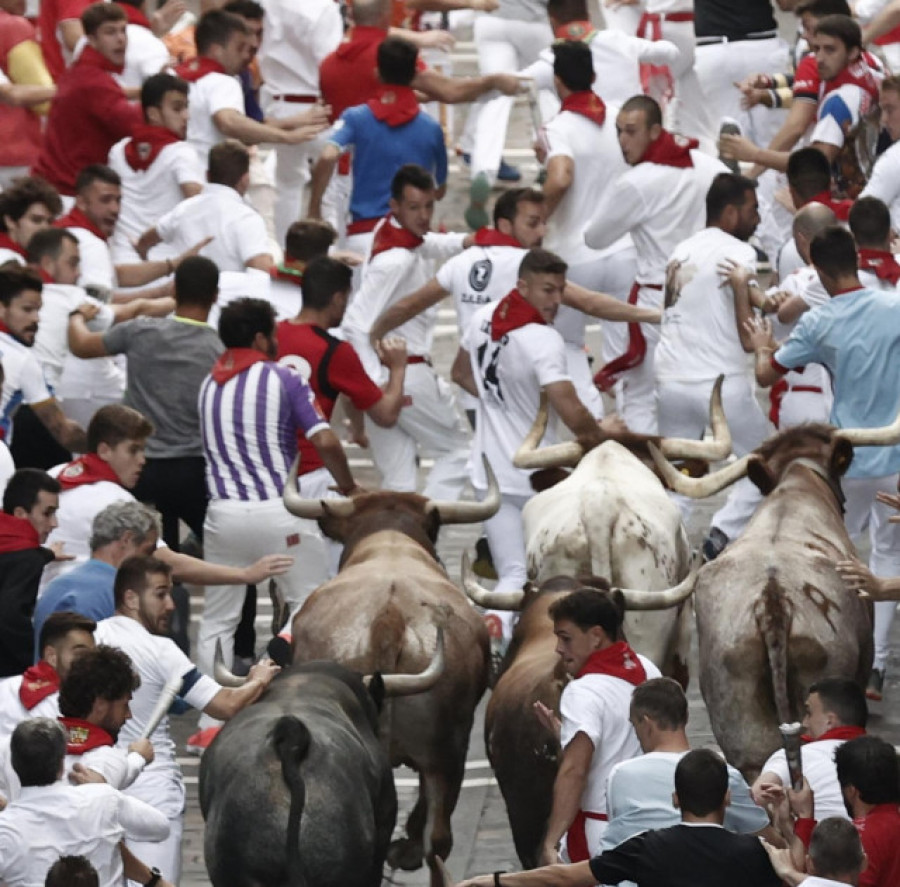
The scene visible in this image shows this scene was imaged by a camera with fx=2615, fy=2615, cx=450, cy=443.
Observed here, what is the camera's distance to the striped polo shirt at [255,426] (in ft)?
44.9

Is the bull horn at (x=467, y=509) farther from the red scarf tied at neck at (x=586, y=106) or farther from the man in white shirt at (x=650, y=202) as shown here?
the red scarf tied at neck at (x=586, y=106)

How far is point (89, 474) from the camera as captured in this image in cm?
1302

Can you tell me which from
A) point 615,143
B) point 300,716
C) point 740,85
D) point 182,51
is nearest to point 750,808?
point 300,716

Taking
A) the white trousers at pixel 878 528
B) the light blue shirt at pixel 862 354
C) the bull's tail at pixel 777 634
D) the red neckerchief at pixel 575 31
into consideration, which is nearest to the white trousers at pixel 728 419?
the white trousers at pixel 878 528

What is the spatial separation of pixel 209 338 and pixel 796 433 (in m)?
3.52

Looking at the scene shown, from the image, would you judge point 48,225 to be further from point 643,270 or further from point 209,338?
point 643,270

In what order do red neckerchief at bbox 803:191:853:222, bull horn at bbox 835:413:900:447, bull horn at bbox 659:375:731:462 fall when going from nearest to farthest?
bull horn at bbox 835:413:900:447
bull horn at bbox 659:375:731:462
red neckerchief at bbox 803:191:853:222

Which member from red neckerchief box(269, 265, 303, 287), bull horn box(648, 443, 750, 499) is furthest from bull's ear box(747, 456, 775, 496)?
red neckerchief box(269, 265, 303, 287)

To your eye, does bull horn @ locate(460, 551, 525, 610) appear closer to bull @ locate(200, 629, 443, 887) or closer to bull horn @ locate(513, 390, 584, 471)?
bull horn @ locate(513, 390, 584, 471)

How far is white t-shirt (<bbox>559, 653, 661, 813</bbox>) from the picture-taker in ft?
33.6

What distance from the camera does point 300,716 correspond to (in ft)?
32.9

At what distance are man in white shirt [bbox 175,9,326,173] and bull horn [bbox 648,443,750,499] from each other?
19.6ft

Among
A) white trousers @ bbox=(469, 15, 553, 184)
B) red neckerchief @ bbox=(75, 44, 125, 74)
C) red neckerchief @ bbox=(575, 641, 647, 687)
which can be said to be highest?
red neckerchief @ bbox=(575, 641, 647, 687)

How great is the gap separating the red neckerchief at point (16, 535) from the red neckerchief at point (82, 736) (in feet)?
7.01
